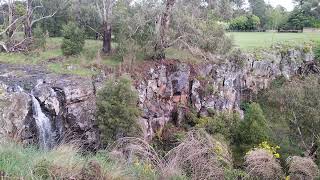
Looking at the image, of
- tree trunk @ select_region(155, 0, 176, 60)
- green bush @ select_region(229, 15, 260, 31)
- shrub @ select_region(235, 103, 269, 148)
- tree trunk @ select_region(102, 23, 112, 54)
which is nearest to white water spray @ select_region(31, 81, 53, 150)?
tree trunk @ select_region(102, 23, 112, 54)

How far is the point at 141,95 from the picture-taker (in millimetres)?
16484

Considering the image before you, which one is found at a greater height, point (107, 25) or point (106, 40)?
point (107, 25)

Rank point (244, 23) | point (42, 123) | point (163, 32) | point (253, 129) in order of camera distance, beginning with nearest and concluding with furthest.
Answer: point (42, 123), point (253, 129), point (163, 32), point (244, 23)

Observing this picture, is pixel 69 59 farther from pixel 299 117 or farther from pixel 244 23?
pixel 244 23

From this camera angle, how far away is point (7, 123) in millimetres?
11703

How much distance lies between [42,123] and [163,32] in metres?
8.01

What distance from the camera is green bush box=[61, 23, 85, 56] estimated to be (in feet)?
56.1

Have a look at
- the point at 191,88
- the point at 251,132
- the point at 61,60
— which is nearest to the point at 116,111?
the point at 61,60

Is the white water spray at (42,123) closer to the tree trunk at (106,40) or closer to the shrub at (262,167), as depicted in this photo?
the tree trunk at (106,40)

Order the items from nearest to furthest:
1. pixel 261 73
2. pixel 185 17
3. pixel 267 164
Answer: pixel 267 164 < pixel 185 17 < pixel 261 73

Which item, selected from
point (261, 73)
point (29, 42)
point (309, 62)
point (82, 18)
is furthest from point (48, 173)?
point (309, 62)

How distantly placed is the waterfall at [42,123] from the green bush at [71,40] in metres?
→ 4.55

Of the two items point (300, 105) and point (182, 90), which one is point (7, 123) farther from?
point (300, 105)

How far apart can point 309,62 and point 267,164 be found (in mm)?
26378
